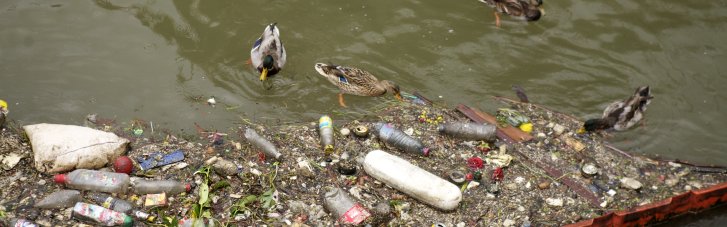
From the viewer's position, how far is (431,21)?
27.8 ft

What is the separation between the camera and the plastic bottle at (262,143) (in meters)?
6.27

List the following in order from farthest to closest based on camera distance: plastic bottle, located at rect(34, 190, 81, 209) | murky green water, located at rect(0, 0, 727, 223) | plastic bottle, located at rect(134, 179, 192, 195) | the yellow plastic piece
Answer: murky green water, located at rect(0, 0, 727, 223)
the yellow plastic piece
plastic bottle, located at rect(134, 179, 192, 195)
plastic bottle, located at rect(34, 190, 81, 209)

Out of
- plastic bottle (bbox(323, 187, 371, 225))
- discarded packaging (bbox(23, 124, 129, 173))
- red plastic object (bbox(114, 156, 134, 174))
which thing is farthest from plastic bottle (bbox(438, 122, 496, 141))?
discarded packaging (bbox(23, 124, 129, 173))

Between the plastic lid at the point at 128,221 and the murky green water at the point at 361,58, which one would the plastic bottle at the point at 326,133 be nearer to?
the murky green water at the point at 361,58

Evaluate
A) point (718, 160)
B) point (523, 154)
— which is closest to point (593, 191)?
point (523, 154)

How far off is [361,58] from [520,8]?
2489 millimetres

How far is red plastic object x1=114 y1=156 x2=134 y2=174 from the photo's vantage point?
5938mm

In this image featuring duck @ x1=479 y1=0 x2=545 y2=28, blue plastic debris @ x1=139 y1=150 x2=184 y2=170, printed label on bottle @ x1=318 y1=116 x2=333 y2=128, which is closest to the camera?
blue plastic debris @ x1=139 y1=150 x2=184 y2=170

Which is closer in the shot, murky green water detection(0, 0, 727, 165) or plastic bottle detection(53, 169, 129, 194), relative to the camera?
plastic bottle detection(53, 169, 129, 194)

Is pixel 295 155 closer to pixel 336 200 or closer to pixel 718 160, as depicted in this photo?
pixel 336 200

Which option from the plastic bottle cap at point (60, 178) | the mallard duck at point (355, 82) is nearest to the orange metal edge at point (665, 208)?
the mallard duck at point (355, 82)

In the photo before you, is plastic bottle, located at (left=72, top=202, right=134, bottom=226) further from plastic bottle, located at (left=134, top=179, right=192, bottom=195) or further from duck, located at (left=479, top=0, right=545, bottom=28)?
duck, located at (left=479, top=0, right=545, bottom=28)

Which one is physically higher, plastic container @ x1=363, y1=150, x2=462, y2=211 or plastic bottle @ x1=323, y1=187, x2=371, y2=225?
plastic container @ x1=363, y1=150, x2=462, y2=211

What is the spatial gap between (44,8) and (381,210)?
19.3ft
